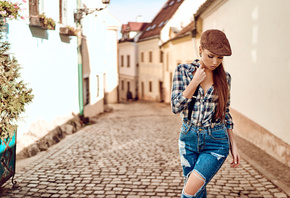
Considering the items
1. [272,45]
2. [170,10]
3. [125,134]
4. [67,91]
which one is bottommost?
[125,134]

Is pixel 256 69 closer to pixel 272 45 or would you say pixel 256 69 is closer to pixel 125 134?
pixel 272 45

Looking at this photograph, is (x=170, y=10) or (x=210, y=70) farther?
(x=170, y=10)

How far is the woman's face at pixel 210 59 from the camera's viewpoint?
268cm

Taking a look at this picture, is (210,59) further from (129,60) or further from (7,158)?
(129,60)

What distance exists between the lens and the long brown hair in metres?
2.78

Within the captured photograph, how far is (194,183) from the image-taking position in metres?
2.72

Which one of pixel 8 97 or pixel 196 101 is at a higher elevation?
pixel 196 101

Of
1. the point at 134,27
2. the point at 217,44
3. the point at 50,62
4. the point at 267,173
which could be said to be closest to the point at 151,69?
the point at 134,27

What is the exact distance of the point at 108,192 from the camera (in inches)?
195

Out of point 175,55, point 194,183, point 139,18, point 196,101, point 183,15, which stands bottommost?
point 194,183

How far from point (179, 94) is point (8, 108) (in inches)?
116

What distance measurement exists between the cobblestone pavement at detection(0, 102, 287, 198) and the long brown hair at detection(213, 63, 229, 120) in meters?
2.31

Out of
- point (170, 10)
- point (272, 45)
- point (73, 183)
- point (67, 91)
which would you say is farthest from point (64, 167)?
point (170, 10)

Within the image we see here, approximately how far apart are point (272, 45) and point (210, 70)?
185 inches
